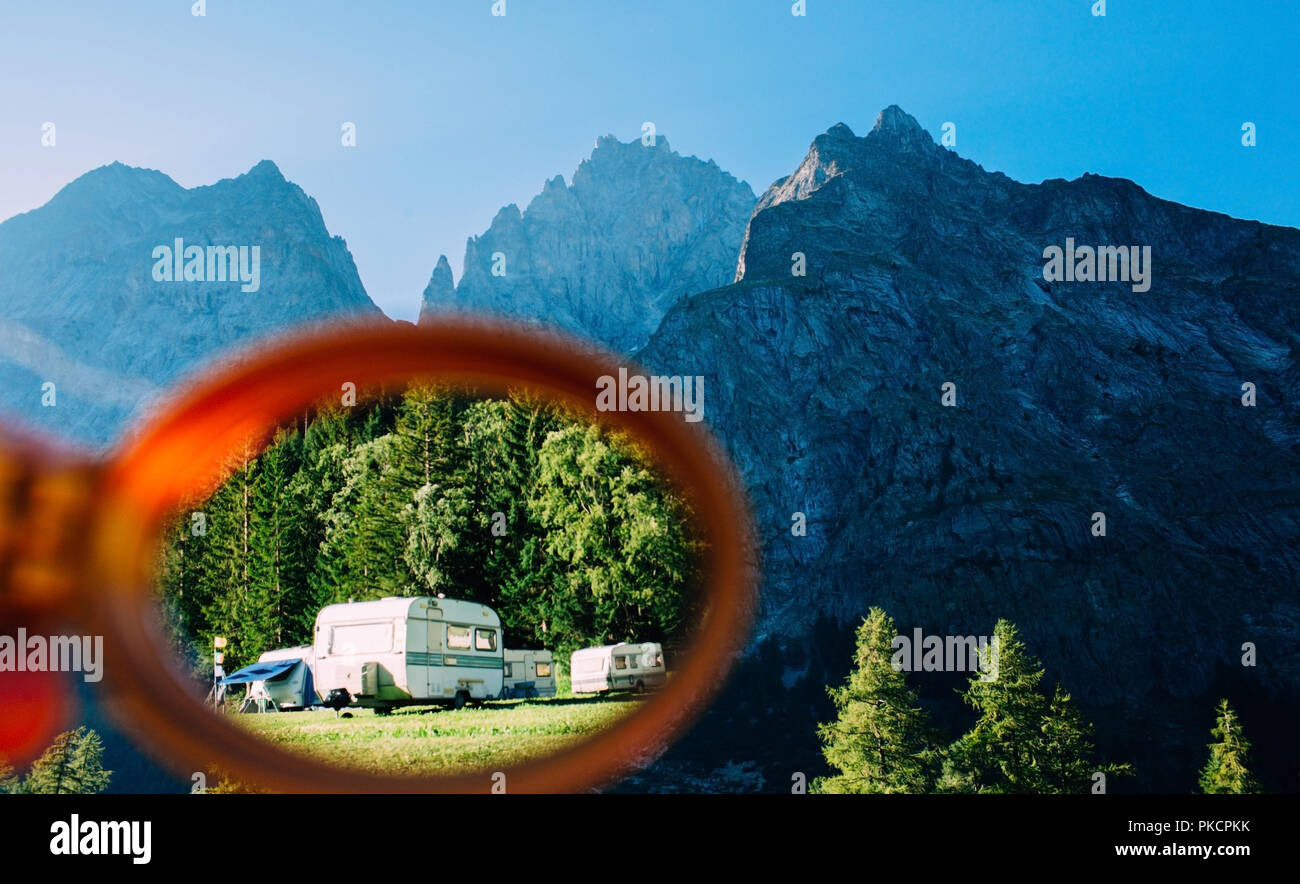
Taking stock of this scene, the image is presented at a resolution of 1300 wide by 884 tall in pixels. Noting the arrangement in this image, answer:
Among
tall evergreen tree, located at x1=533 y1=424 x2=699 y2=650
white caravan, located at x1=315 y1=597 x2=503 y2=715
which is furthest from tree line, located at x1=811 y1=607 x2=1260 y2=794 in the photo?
white caravan, located at x1=315 y1=597 x2=503 y2=715

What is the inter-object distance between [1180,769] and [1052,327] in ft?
368

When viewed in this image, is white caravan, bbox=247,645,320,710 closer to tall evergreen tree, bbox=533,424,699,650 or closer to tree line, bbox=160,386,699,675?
tree line, bbox=160,386,699,675

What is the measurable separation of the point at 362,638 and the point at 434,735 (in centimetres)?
490

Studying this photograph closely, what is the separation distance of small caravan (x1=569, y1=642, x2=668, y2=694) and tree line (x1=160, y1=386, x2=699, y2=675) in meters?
0.93

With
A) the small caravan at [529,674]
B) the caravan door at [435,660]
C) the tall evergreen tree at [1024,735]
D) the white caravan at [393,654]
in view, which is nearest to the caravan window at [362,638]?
the white caravan at [393,654]

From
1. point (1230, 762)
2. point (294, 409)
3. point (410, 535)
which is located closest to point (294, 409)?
point (294, 409)

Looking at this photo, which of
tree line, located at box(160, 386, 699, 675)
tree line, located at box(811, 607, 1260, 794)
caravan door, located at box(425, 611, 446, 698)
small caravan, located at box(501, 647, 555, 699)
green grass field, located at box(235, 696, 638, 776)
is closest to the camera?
green grass field, located at box(235, 696, 638, 776)

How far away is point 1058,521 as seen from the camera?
16575 centimetres

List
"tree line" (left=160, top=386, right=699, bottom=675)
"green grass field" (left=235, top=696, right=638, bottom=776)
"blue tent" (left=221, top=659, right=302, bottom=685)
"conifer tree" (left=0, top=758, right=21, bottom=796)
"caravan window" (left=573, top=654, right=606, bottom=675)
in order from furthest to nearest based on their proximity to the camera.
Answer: "conifer tree" (left=0, top=758, right=21, bottom=796) < "tree line" (left=160, top=386, right=699, bottom=675) < "caravan window" (left=573, top=654, right=606, bottom=675) < "blue tent" (left=221, top=659, right=302, bottom=685) < "green grass field" (left=235, top=696, right=638, bottom=776)

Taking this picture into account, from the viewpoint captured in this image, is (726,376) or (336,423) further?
(726,376)

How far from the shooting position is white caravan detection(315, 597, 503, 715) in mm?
20484

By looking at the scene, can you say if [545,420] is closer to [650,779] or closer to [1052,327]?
[650,779]

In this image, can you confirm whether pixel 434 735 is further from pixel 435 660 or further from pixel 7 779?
pixel 7 779
